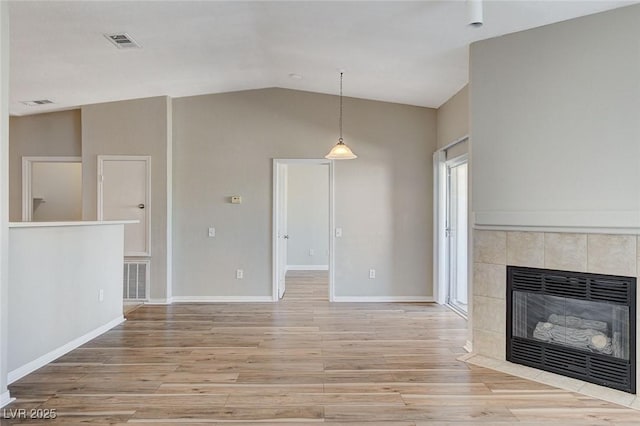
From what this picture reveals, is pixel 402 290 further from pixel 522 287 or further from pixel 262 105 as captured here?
pixel 262 105

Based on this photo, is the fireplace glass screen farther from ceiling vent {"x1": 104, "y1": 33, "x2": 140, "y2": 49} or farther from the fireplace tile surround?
ceiling vent {"x1": 104, "y1": 33, "x2": 140, "y2": 49}

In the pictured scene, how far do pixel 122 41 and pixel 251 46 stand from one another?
1.23m

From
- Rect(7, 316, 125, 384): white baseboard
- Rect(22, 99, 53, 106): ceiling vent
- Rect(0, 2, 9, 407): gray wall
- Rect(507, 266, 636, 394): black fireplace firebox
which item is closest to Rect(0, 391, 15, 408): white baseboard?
Rect(0, 2, 9, 407): gray wall

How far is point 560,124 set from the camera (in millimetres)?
3186

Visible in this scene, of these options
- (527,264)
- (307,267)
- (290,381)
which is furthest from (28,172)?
(527,264)

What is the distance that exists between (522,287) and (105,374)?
3.40 metres

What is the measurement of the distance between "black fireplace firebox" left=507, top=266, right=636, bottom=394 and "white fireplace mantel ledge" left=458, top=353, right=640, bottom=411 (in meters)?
0.04

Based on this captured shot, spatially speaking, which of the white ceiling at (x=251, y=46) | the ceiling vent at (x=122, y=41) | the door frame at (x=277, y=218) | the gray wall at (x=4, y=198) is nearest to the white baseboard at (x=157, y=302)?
the door frame at (x=277, y=218)

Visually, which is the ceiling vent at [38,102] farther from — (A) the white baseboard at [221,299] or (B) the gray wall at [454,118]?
(B) the gray wall at [454,118]

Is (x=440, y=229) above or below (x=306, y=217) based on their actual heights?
below

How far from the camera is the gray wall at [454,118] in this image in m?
4.70

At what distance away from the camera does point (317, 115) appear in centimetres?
588

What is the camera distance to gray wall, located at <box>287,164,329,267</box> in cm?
941

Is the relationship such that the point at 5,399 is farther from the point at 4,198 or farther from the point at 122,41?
the point at 122,41
